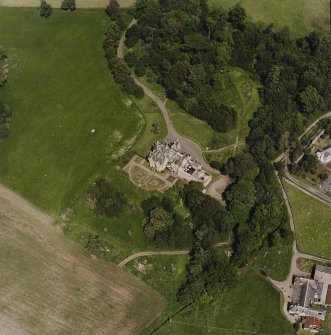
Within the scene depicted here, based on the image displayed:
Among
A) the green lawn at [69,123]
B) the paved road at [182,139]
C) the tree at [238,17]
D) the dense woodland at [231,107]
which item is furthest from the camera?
the tree at [238,17]

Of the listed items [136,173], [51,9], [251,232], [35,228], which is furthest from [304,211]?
[51,9]

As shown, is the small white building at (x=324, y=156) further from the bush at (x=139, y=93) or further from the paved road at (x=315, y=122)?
the bush at (x=139, y=93)

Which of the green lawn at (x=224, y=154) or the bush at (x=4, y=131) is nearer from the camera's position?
the green lawn at (x=224, y=154)

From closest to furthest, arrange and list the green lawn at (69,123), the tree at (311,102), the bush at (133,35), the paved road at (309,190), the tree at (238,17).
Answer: the green lawn at (69,123) → the paved road at (309,190) → the tree at (311,102) → the bush at (133,35) → the tree at (238,17)

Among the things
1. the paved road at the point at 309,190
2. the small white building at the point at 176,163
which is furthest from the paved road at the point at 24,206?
the paved road at the point at 309,190

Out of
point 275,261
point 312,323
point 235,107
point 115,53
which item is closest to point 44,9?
point 115,53

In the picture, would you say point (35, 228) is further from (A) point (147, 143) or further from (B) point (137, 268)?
(A) point (147, 143)

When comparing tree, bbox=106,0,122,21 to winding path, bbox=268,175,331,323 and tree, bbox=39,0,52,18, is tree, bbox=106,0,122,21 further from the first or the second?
winding path, bbox=268,175,331,323
